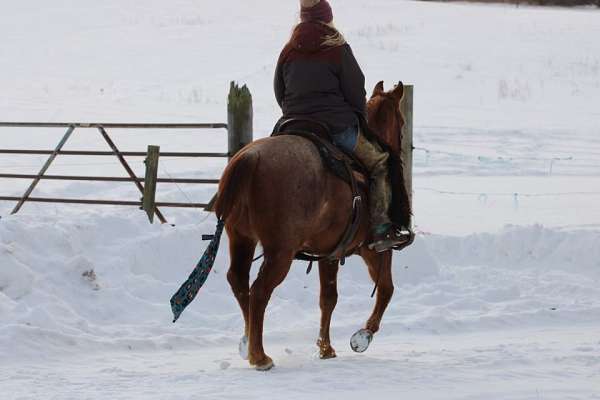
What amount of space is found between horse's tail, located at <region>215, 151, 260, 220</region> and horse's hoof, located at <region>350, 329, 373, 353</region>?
149cm

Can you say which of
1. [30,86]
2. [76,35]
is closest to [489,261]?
[30,86]

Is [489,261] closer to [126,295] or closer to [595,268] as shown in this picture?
[595,268]

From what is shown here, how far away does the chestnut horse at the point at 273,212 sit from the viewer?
6.46 m

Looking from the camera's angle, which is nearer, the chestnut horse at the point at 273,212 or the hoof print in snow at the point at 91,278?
the chestnut horse at the point at 273,212

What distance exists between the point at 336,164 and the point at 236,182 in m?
0.84

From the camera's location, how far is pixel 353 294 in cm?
962

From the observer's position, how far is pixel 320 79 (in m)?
7.13

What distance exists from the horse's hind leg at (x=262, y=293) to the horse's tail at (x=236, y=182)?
399 mm

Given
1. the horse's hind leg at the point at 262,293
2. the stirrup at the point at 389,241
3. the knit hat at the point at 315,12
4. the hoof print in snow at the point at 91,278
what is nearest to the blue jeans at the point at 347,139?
the stirrup at the point at 389,241

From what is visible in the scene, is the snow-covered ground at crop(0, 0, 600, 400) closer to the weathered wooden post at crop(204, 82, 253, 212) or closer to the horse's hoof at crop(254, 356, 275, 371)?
the horse's hoof at crop(254, 356, 275, 371)

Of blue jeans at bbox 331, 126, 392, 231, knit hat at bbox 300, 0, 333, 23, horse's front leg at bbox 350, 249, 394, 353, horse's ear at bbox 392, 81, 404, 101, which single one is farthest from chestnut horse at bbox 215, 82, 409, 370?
horse's ear at bbox 392, 81, 404, 101

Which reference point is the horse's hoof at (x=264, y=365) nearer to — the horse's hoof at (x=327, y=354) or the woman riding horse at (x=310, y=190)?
the woman riding horse at (x=310, y=190)

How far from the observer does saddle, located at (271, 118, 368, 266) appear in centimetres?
692

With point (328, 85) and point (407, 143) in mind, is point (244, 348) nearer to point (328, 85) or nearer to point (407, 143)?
point (328, 85)
